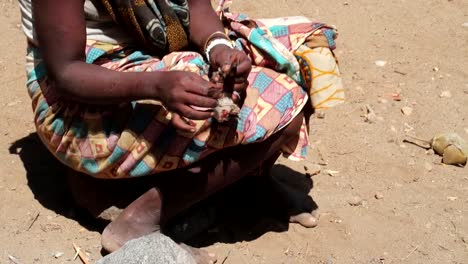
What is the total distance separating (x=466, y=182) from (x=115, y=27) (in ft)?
5.48

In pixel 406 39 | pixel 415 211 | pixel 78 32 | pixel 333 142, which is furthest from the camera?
pixel 406 39

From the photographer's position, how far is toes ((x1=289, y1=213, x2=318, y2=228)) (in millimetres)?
2984

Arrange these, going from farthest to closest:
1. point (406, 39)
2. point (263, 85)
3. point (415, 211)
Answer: point (406, 39)
point (415, 211)
point (263, 85)

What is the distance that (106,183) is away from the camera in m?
2.80

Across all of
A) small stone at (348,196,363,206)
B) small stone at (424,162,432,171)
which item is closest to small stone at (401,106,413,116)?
small stone at (424,162,432,171)

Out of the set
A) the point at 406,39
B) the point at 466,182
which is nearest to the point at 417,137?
the point at 466,182

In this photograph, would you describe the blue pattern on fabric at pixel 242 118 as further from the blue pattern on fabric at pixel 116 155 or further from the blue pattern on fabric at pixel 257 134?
the blue pattern on fabric at pixel 116 155

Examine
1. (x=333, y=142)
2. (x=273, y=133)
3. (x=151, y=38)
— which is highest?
(x=151, y=38)

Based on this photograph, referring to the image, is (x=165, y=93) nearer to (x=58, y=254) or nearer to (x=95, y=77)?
(x=95, y=77)

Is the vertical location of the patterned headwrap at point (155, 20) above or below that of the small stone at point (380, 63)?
above

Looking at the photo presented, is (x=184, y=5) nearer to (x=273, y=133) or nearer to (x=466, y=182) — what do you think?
(x=273, y=133)

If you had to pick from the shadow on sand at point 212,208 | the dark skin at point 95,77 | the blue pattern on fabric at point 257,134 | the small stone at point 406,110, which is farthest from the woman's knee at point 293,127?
the small stone at point 406,110

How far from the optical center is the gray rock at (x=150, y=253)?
2.47 meters

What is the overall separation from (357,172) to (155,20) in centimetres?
122
